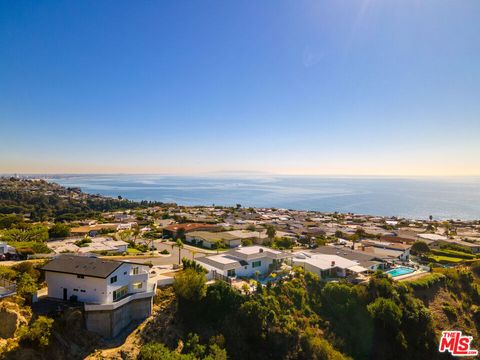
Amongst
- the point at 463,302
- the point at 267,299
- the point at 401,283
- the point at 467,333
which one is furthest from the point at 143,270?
the point at 463,302

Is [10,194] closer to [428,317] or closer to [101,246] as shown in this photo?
[101,246]

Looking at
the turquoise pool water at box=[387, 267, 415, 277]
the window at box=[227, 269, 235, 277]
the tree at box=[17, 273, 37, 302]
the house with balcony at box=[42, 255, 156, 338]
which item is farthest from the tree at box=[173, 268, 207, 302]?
the turquoise pool water at box=[387, 267, 415, 277]

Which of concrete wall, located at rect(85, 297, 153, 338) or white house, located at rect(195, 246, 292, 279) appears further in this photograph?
white house, located at rect(195, 246, 292, 279)

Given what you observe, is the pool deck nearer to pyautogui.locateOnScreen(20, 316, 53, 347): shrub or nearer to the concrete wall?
the concrete wall

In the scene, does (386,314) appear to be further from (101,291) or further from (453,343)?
(101,291)

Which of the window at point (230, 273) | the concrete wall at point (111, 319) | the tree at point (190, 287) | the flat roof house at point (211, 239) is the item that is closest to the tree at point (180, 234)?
the flat roof house at point (211, 239)

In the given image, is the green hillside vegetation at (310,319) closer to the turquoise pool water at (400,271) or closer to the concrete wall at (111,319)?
the turquoise pool water at (400,271)
